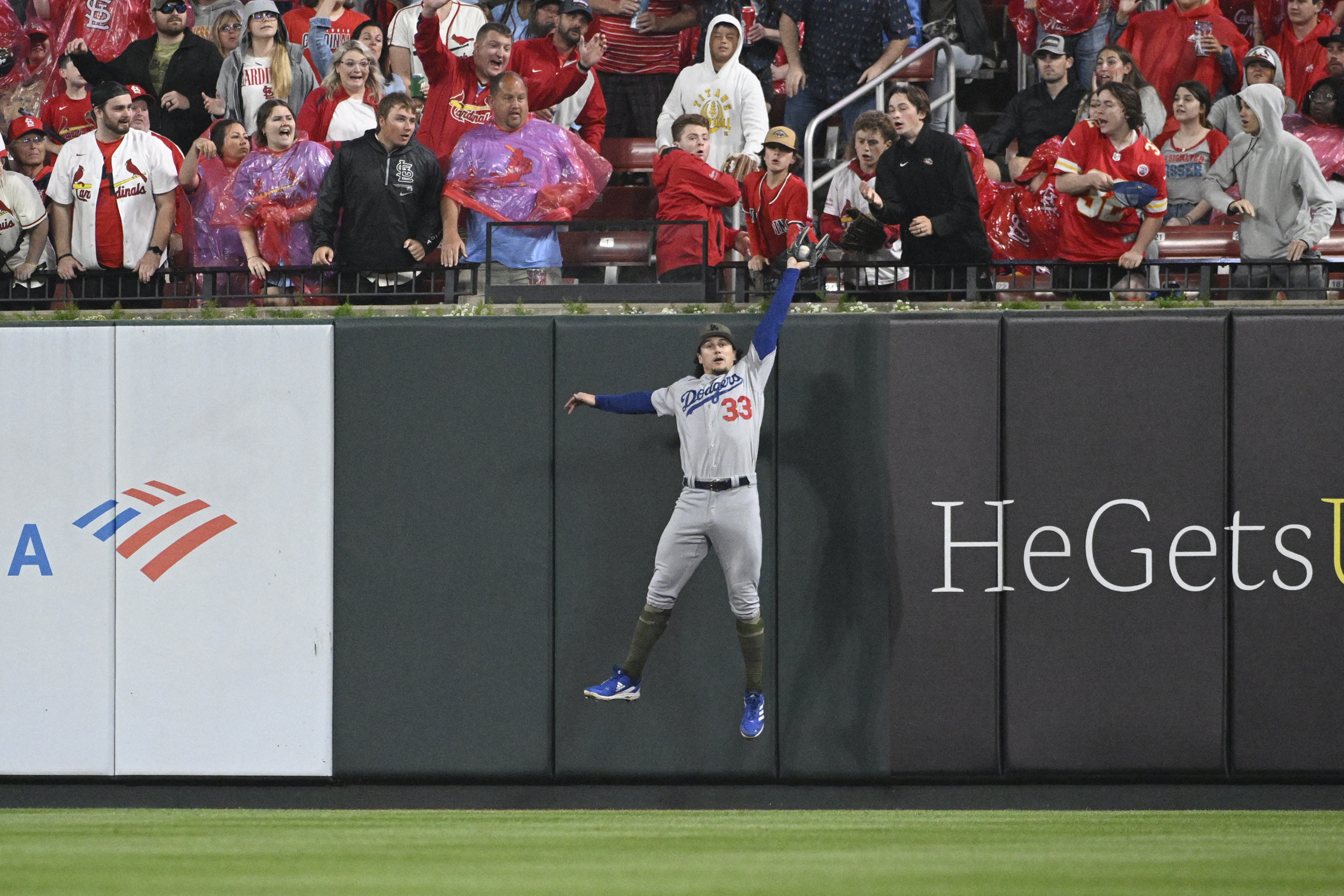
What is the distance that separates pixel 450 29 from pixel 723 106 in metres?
1.87

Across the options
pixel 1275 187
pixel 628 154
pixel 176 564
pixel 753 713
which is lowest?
pixel 753 713

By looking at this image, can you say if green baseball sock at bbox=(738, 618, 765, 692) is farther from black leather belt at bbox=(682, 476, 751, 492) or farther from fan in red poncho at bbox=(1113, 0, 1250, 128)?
fan in red poncho at bbox=(1113, 0, 1250, 128)

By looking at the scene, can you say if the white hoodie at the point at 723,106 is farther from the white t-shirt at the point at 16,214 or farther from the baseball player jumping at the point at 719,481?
the white t-shirt at the point at 16,214

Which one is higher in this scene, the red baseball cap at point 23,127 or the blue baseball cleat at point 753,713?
the red baseball cap at point 23,127

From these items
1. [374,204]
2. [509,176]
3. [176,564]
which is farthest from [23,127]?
[176,564]

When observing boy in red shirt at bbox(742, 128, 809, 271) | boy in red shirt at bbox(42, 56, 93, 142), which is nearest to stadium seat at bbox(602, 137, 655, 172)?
boy in red shirt at bbox(742, 128, 809, 271)

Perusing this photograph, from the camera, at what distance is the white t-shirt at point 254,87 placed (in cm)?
912

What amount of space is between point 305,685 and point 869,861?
9.23ft

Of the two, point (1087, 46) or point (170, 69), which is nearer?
point (1087, 46)

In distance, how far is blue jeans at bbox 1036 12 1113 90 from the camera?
29.9ft

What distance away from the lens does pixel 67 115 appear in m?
9.80

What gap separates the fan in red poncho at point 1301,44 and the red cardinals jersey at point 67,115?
7956 millimetres

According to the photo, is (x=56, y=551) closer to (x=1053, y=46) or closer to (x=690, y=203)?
(x=690, y=203)

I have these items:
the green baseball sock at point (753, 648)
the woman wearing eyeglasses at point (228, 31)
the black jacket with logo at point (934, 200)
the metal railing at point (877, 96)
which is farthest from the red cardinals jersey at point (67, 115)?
the green baseball sock at point (753, 648)
